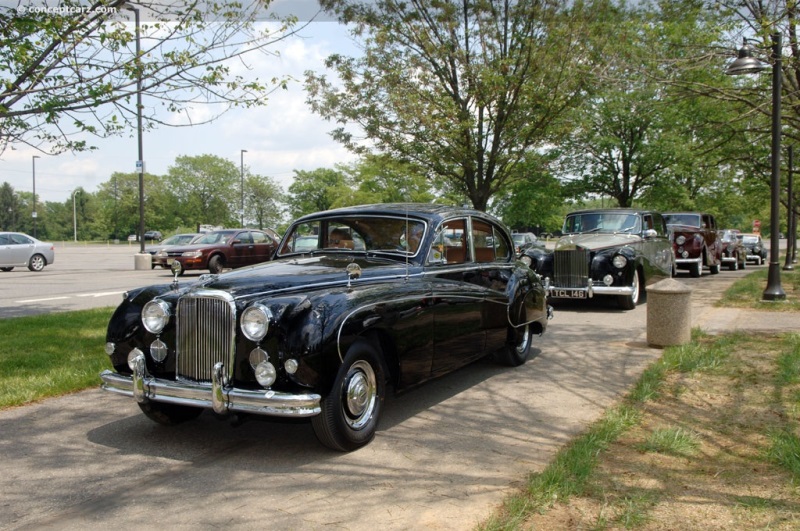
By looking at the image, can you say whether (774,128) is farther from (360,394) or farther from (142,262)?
(142,262)

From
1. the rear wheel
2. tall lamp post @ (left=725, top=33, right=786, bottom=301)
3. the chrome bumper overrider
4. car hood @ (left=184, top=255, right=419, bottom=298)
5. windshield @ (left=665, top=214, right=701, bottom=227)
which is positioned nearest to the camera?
the chrome bumper overrider

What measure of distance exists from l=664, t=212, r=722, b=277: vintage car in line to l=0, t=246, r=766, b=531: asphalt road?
48.2 feet

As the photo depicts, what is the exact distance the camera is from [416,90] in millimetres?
17000

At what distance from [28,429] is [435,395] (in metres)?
3.36

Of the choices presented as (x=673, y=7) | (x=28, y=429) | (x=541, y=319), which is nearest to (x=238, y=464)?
(x=28, y=429)

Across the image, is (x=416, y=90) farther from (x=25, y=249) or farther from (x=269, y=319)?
(x=25, y=249)

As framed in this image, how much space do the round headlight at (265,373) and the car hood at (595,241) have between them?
8.70 metres

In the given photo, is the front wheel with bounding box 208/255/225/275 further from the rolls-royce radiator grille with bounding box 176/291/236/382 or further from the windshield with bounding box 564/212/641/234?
the rolls-royce radiator grille with bounding box 176/291/236/382

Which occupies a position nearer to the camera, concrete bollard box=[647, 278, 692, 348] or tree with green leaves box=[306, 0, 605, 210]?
concrete bollard box=[647, 278, 692, 348]

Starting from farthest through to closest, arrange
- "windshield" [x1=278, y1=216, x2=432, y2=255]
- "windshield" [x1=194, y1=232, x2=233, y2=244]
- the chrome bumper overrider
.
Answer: "windshield" [x1=194, y1=232, x2=233, y2=244] → "windshield" [x1=278, y1=216, x2=432, y2=255] → the chrome bumper overrider

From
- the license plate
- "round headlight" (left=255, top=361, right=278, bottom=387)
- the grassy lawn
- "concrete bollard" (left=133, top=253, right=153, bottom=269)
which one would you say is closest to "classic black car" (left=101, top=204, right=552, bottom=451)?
"round headlight" (left=255, top=361, right=278, bottom=387)

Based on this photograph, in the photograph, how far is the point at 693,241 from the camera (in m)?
19.9

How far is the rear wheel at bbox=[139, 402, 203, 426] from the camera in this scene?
481 cm

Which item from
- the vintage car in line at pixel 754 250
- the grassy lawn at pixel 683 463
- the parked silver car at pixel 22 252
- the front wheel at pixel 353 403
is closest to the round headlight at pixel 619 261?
the grassy lawn at pixel 683 463
